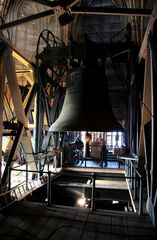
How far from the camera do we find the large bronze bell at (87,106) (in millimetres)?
3537

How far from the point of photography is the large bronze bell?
11.6 ft

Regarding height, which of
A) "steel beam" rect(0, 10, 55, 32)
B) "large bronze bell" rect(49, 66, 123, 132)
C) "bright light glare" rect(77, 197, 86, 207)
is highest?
"steel beam" rect(0, 10, 55, 32)

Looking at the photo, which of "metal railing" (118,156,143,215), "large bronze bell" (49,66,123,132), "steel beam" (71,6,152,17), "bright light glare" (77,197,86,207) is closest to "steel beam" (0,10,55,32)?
"steel beam" (71,6,152,17)

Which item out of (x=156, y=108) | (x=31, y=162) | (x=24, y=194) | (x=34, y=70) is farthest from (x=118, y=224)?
→ (x=34, y=70)

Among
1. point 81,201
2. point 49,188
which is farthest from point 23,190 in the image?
point 81,201

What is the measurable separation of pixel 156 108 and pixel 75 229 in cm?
219

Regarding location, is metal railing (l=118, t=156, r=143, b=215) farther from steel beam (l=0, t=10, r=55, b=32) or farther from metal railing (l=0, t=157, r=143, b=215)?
steel beam (l=0, t=10, r=55, b=32)

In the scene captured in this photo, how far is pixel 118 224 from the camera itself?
139 inches

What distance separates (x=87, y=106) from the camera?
3.84 m

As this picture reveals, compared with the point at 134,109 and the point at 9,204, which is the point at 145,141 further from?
the point at 9,204

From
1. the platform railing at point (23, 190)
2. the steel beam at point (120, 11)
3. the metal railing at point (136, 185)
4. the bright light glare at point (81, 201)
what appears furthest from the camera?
the bright light glare at point (81, 201)

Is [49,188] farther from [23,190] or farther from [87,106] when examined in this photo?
[87,106]

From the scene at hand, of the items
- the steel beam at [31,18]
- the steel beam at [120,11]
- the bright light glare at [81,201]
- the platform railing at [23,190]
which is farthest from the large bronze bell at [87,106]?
the bright light glare at [81,201]

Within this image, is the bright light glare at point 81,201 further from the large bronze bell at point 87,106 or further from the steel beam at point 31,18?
the steel beam at point 31,18
